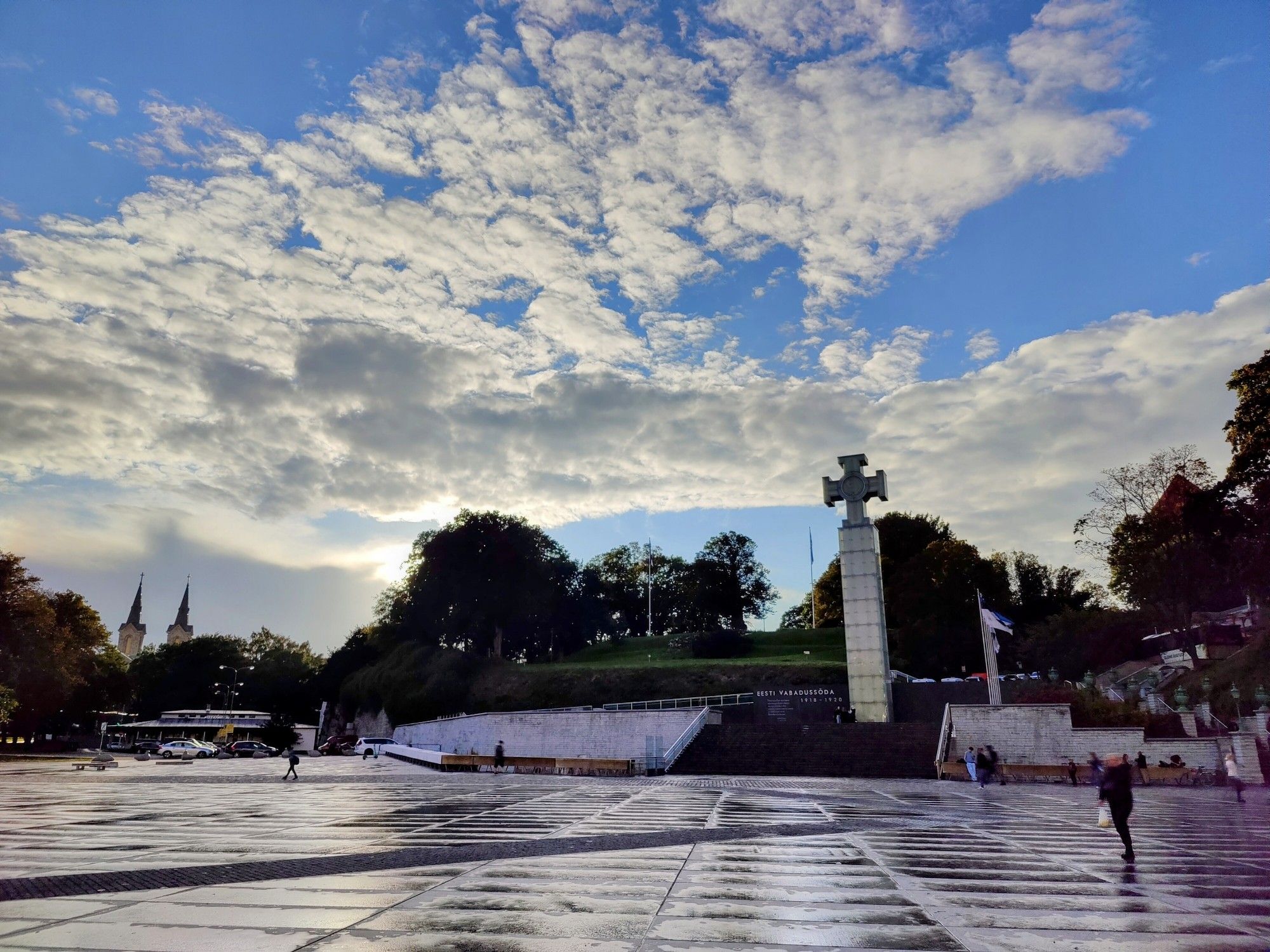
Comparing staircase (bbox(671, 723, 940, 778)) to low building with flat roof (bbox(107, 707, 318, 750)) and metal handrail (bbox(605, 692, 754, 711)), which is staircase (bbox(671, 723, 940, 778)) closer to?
metal handrail (bbox(605, 692, 754, 711))

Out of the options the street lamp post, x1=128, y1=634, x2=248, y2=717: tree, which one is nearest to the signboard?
the street lamp post

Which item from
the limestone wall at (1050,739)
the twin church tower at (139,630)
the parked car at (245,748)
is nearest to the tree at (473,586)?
the parked car at (245,748)

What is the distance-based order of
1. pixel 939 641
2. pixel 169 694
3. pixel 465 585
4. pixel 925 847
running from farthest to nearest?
pixel 169 694
pixel 465 585
pixel 939 641
pixel 925 847

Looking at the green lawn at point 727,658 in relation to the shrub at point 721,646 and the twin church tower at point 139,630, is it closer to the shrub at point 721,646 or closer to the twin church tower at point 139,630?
the shrub at point 721,646

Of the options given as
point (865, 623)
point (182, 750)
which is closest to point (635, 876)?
point (865, 623)

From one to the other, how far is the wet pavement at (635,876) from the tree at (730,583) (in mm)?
72186

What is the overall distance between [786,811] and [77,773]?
1235 inches

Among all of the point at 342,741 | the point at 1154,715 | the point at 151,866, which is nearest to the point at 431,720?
the point at 342,741

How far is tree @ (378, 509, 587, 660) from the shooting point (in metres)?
69.2

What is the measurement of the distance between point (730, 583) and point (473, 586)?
3426 centimetres

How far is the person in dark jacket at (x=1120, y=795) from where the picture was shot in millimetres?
10805

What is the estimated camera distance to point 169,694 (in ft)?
318

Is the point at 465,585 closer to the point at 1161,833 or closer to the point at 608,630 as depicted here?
the point at 608,630

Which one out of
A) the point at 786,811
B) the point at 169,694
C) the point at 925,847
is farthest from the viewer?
the point at 169,694
